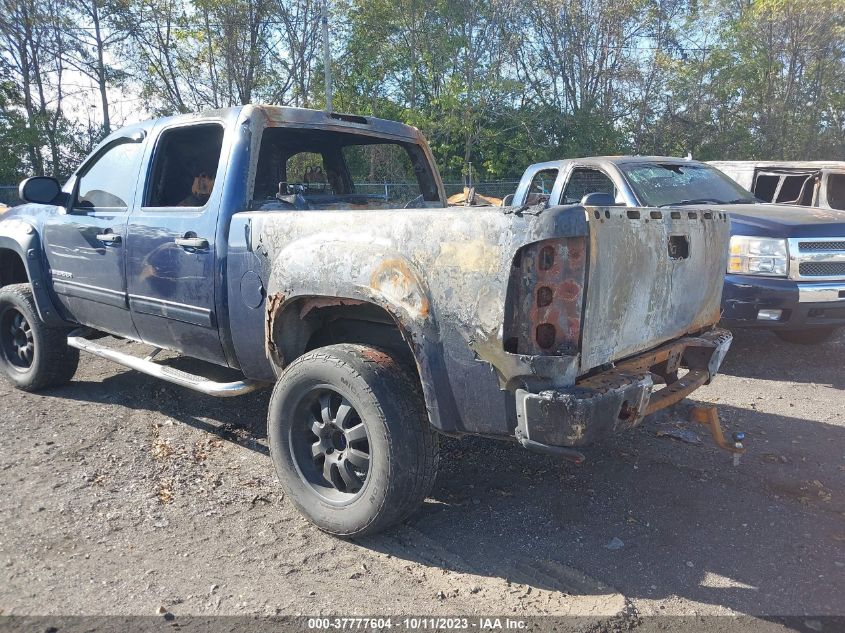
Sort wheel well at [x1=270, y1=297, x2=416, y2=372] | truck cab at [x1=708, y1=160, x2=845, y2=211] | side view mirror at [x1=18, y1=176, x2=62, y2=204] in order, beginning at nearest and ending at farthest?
wheel well at [x1=270, y1=297, x2=416, y2=372], side view mirror at [x1=18, y1=176, x2=62, y2=204], truck cab at [x1=708, y1=160, x2=845, y2=211]

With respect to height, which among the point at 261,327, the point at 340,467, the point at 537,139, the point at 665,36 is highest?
the point at 665,36

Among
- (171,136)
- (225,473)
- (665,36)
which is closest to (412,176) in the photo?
(171,136)

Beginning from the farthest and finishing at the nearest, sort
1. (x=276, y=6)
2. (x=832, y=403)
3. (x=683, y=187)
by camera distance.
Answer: (x=276, y=6) → (x=683, y=187) → (x=832, y=403)

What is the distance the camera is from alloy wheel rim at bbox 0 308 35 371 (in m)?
5.19

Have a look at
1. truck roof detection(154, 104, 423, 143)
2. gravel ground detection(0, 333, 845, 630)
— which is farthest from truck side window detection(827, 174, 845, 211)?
truck roof detection(154, 104, 423, 143)

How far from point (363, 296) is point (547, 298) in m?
0.80

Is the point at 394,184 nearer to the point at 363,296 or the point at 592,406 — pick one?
the point at 363,296

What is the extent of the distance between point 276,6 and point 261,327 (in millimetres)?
25443

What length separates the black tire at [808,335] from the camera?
6293 millimetres

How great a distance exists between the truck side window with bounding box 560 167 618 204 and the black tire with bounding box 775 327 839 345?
2.21m

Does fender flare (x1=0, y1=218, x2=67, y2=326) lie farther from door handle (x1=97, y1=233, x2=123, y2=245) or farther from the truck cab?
the truck cab

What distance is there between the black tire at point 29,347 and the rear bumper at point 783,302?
5.29 metres

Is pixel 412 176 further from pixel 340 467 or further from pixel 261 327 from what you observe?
pixel 340 467

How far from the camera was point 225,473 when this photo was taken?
372cm
